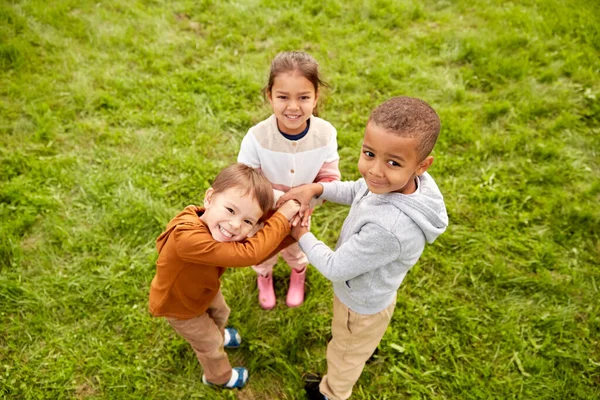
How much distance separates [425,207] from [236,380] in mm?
1835

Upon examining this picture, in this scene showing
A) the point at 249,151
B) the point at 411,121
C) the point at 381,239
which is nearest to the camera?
the point at 411,121

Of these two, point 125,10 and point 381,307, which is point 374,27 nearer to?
point 125,10

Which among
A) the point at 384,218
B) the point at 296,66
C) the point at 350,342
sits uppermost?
the point at 296,66

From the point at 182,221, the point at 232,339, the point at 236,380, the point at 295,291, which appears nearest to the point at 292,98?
the point at 182,221

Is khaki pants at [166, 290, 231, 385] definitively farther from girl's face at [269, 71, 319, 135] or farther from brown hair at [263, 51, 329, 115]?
brown hair at [263, 51, 329, 115]

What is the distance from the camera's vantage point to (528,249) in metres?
3.55

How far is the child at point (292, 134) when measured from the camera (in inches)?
87.7

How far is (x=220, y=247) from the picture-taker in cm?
191

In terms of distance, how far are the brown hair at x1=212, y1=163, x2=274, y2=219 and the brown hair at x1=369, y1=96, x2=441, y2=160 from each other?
0.66 m

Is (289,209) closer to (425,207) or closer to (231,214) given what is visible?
(231,214)

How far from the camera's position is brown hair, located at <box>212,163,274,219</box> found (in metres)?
2.02

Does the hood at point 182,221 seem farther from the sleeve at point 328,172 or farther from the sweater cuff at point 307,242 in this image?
the sleeve at point 328,172

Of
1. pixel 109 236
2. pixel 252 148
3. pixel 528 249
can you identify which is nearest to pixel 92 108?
pixel 109 236

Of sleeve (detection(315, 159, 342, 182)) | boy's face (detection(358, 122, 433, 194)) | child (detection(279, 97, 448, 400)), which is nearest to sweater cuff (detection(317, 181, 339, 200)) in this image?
child (detection(279, 97, 448, 400))
